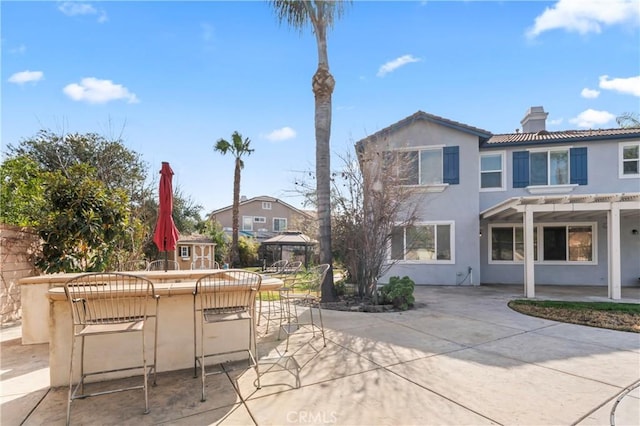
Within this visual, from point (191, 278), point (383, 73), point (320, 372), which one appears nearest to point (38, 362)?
point (191, 278)

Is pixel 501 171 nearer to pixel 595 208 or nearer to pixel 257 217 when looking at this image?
pixel 595 208

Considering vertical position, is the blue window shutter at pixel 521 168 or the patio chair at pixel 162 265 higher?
the blue window shutter at pixel 521 168

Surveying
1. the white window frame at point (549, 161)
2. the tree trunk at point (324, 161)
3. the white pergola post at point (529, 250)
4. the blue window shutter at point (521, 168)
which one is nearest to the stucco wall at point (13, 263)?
the tree trunk at point (324, 161)

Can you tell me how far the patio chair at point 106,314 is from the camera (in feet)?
9.28

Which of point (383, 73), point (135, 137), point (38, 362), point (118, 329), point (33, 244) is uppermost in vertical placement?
point (383, 73)

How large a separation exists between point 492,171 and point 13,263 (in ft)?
46.7

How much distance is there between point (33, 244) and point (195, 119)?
7.53m

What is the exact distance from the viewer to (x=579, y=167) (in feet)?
37.8

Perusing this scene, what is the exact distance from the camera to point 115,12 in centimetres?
820

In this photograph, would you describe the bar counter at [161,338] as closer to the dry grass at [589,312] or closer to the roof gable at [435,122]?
the dry grass at [589,312]

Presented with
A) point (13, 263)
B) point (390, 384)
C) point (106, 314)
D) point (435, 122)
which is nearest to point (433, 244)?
point (435, 122)

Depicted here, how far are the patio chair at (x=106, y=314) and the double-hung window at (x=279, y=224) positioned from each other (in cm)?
2859

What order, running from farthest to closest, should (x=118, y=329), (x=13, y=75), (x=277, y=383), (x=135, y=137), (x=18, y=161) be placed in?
1. (x=135, y=137)
2. (x=18, y=161)
3. (x=13, y=75)
4. (x=277, y=383)
5. (x=118, y=329)

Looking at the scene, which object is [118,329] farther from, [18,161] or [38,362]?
[18,161]
